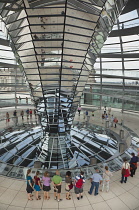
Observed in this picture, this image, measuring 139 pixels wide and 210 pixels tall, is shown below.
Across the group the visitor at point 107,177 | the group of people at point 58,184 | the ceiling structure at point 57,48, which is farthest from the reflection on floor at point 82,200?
the ceiling structure at point 57,48

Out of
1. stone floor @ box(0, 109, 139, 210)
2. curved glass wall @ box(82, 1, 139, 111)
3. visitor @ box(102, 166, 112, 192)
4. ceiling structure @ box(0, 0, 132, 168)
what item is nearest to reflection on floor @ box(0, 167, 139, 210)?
stone floor @ box(0, 109, 139, 210)

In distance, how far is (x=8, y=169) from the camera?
28.0 ft

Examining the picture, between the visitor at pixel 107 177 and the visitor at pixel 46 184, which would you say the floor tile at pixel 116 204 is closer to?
the visitor at pixel 107 177

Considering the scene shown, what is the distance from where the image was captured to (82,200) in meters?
6.70

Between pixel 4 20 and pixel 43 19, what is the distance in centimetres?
256

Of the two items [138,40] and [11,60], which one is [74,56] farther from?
[11,60]

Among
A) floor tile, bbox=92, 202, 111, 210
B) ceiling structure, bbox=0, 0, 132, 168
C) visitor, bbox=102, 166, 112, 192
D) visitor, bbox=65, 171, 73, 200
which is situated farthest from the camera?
ceiling structure, bbox=0, 0, 132, 168

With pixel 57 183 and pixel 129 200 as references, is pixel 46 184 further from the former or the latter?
pixel 129 200

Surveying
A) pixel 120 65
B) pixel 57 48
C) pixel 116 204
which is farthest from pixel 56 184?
pixel 120 65

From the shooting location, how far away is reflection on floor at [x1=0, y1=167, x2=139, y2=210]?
20.9 ft

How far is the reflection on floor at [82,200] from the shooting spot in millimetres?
6383

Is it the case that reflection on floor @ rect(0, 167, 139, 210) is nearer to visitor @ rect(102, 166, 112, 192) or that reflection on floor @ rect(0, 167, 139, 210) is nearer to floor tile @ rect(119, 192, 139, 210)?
floor tile @ rect(119, 192, 139, 210)

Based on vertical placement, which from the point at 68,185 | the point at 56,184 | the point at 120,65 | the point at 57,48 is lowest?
the point at 68,185

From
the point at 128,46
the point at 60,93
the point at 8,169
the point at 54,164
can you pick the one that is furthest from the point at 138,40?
the point at 8,169
